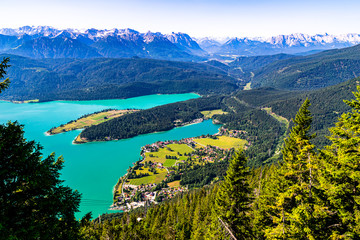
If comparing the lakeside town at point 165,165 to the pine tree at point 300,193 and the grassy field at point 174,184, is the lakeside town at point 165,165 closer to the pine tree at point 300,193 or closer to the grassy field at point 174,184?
the grassy field at point 174,184

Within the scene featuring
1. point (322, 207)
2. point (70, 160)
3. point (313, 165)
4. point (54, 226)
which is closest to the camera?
point (54, 226)

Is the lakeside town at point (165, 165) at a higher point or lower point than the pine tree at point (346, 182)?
lower

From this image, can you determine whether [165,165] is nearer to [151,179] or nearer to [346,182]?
[151,179]

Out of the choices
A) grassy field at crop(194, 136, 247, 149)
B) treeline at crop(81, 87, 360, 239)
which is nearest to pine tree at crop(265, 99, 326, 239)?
treeline at crop(81, 87, 360, 239)

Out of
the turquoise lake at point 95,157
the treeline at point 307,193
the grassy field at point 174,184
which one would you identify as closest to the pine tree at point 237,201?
the treeline at point 307,193

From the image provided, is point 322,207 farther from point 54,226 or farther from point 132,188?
point 132,188

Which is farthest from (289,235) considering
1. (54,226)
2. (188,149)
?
(188,149)
